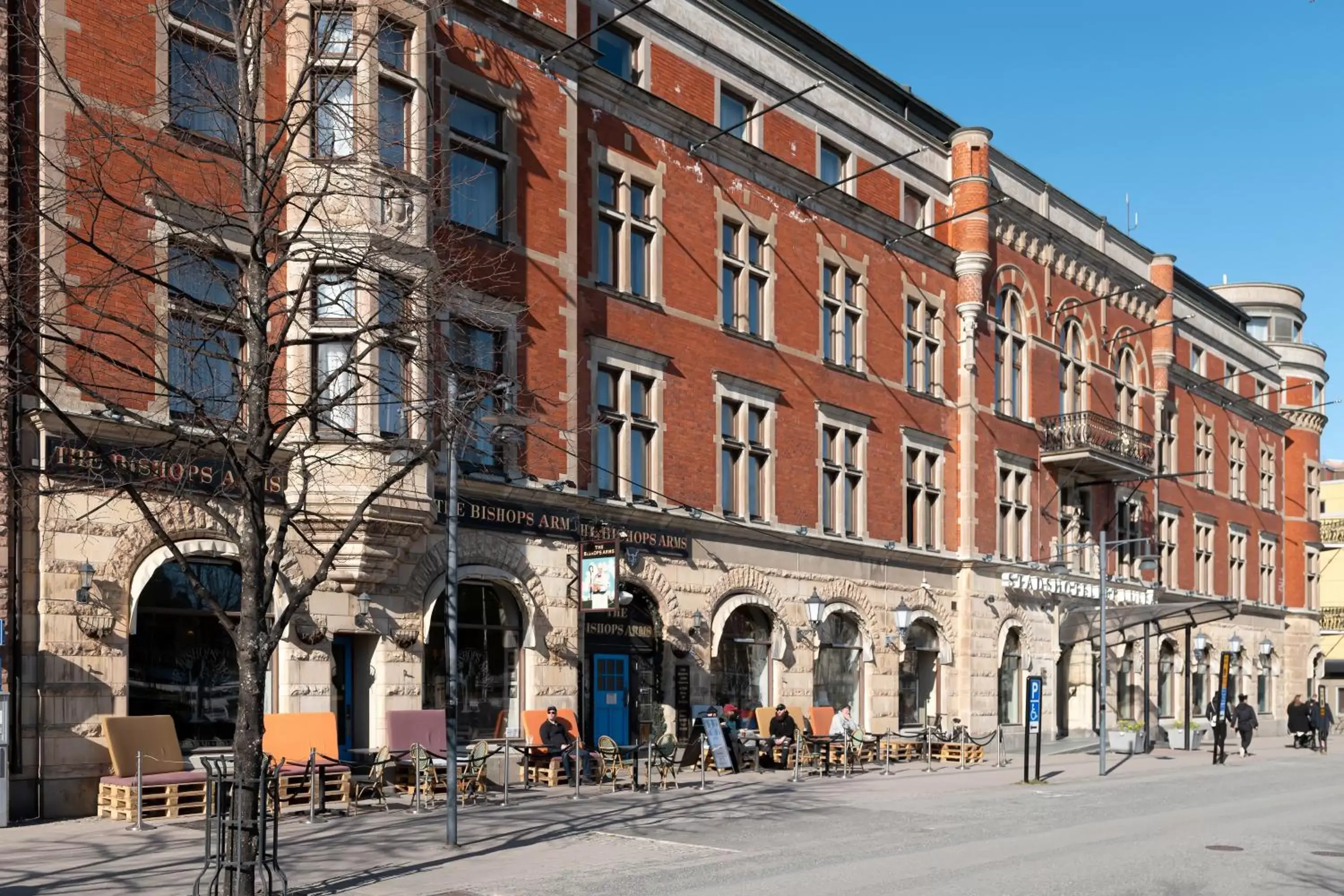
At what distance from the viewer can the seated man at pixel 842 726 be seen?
27.9 meters

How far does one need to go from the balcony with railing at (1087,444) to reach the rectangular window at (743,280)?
44.1ft

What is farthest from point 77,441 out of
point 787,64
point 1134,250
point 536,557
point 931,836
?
point 1134,250

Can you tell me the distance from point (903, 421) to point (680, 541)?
9515mm

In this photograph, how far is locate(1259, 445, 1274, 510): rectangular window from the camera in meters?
60.7

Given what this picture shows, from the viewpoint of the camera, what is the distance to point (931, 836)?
17.7 meters

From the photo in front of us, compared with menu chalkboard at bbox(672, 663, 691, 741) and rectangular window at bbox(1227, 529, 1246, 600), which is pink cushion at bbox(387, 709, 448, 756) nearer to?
menu chalkboard at bbox(672, 663, 691, 741)

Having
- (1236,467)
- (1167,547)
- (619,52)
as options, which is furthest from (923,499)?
(1236,467)

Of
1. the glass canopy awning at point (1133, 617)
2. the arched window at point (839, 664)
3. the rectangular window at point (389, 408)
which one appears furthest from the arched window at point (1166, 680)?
the rectangular window at point (389, 408)

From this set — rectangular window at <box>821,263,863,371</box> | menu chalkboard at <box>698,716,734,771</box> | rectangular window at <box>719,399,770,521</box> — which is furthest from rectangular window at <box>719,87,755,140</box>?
menu chalkboard at <box>698,716,734,771</box>

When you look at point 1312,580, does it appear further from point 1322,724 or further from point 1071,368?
point 1071,368

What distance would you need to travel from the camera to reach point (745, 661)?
98.8 ft

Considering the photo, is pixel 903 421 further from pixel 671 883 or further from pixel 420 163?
pixel 671 883

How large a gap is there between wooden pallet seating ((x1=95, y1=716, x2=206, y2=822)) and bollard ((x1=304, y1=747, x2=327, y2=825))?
4.01ft

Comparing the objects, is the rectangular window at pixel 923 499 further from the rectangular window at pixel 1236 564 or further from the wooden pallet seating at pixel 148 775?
the rectangular window at pixel 1236 564
